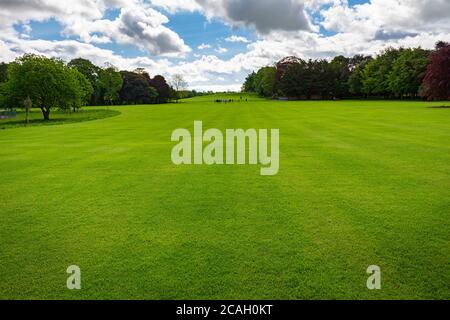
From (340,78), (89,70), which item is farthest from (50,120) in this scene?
(340,78)

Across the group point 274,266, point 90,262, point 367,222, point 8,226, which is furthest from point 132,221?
point 367,222

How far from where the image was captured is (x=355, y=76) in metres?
128

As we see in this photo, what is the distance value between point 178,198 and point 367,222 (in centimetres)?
517

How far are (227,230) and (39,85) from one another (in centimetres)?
6038

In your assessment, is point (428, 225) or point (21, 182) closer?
point (428, 225)

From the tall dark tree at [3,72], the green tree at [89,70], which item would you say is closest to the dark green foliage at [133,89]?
the green tree at [89,70]

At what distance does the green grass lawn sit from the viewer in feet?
18.9

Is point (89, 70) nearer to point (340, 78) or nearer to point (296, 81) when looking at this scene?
point (296, 81)

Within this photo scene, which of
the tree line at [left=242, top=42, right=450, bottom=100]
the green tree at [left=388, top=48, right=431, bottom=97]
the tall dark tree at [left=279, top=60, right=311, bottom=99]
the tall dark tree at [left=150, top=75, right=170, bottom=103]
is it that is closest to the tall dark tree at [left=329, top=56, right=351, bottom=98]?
the tree line at [left=242, top=42, right=450, bottom=100]

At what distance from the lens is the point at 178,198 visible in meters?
10.5

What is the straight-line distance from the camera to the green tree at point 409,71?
9838 cm

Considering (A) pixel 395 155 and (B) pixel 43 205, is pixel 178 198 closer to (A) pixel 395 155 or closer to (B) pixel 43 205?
(B) pixel 43 205

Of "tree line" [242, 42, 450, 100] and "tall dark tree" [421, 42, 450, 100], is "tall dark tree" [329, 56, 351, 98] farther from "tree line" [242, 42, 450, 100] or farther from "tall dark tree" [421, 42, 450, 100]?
"tall dark tree" [421, 42, 450, 100]
